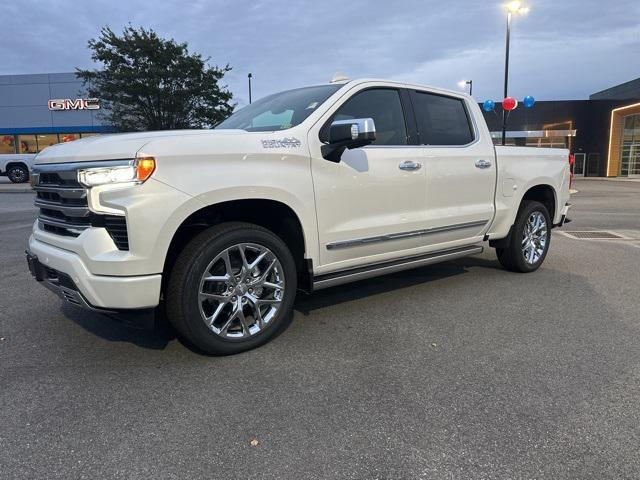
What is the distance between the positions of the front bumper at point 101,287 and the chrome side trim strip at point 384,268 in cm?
129

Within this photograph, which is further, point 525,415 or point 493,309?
point 493,309

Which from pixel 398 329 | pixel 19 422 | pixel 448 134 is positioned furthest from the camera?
pixel 448 134

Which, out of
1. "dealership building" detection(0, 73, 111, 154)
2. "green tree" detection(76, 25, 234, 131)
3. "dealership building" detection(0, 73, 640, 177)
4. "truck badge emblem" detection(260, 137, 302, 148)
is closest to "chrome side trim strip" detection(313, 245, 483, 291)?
"truck badge emblem" detection(260, 137, 302, 148)

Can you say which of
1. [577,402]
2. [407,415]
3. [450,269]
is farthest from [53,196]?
[450,269]

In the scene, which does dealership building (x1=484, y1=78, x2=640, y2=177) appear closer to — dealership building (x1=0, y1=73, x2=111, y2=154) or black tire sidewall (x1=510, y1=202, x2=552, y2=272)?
dealership building (x1=0, y1=73, x2=111, y2=154)

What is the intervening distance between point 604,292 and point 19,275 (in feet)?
20.8

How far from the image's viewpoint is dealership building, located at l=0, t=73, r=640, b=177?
35.3 meters

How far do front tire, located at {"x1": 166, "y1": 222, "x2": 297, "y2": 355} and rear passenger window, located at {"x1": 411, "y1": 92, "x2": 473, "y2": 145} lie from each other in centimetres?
189

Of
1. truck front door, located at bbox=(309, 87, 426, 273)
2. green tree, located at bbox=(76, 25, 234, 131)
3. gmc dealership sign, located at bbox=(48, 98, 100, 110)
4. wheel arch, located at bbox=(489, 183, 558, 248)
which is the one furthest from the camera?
gmc dealership sign, located at bbox=(48, 98, 100, 110)

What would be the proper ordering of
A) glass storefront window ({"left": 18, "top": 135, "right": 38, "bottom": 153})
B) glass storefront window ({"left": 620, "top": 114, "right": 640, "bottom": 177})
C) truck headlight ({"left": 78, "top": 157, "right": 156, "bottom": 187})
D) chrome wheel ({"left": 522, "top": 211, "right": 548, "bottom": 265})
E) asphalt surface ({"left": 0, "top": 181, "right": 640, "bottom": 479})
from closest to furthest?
asphalt surface ({"left": 0, "top": 181, "right": 640, "bottom": 479}), truck headlight ({"left": 78, "top": 157, "right": 156, "bottom": 187}), chrome wheel ({"left": 522, "top": 211, "right": 548, "bottom": 265}), glass storefront window ({"left": 620, "top": 114, "right": 640, "bottom": 177}), glass storefront window ({"left": 18, "top": 135, "right": 38, "bottom": 153})

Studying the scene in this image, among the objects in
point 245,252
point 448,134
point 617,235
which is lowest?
point 617,235

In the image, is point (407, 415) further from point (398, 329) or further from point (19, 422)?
point (19, 422)

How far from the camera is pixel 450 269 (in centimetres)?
604

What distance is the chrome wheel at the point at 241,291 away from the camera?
3326 mm
